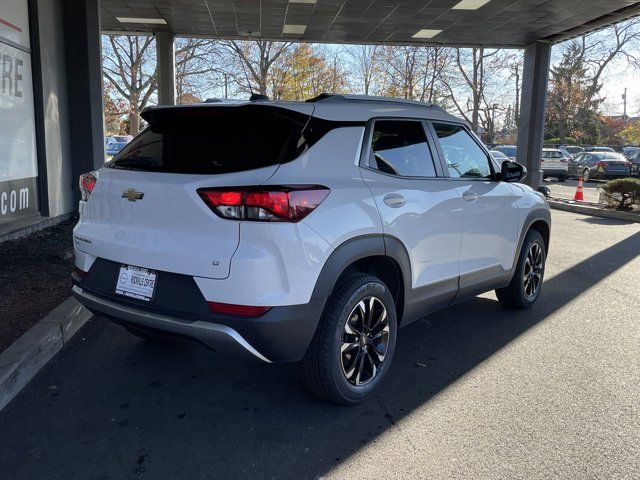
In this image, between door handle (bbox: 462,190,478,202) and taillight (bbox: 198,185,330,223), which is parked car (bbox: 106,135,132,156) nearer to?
door handle (bbox: 462,190,478,202)

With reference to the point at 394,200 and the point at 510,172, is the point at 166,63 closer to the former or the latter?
the point at 510,172

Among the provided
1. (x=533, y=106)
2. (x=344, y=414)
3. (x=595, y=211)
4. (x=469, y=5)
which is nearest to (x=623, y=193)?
(x=595, y=211)

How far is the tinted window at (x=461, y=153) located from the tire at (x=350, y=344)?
135cm

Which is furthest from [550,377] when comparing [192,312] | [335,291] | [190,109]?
[190,109]

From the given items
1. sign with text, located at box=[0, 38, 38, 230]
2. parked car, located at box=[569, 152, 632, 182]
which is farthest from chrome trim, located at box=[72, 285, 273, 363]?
parked car, located at box=[569, 152, 632, 182]

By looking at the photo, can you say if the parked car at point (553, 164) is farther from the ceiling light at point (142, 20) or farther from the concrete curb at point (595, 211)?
the ceiling light at point (142, 20)

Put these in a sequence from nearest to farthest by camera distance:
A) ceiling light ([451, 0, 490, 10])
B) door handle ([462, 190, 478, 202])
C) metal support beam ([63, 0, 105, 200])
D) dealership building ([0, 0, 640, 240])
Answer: door handle ([462, 190, 478, 202])
dealership building ([0, 0, 640, 240])
metal support beam ([63, 0, 105, 200])
ceiling light ([451, 0, 490, 10])

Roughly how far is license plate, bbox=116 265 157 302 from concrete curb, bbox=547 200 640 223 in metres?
12.5

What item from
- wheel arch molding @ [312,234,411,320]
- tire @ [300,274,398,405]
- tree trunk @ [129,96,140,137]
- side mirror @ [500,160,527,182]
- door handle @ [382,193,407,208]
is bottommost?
tire @ [300,274,398,405]

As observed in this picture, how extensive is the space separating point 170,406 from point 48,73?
7314mm

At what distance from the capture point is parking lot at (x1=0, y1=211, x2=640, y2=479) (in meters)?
2.78

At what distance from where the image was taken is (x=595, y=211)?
14.0 metres

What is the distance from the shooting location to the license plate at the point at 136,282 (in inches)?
121

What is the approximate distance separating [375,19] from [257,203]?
12816 mm
